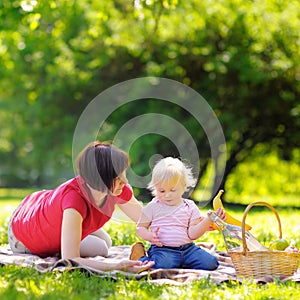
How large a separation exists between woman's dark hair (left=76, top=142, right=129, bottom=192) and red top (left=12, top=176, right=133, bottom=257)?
0.35 ft

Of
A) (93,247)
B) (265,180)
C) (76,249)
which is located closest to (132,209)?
(93,247)

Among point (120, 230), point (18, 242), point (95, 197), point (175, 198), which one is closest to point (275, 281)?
point (175, 198)

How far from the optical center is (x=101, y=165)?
162 inches

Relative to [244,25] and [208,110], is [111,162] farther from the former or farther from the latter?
[244,25]

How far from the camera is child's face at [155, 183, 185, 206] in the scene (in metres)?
4.42

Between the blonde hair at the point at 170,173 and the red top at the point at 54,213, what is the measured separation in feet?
1.12

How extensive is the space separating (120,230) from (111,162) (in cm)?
274

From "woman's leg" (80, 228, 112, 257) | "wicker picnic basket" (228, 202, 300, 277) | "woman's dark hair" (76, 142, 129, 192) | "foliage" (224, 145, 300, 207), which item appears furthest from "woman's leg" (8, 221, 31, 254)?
"foliage" (224, 145, 300, 207)

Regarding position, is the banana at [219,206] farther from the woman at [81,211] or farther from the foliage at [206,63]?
the foliage at [206,63]

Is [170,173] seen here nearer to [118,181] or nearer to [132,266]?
[118,181]

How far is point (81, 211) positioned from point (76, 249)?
0.25 m

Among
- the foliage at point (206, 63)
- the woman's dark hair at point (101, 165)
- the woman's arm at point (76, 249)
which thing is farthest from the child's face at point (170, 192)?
the foliage at point (206, 63)

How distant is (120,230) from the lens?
6.74m

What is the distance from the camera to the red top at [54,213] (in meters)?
4.25
